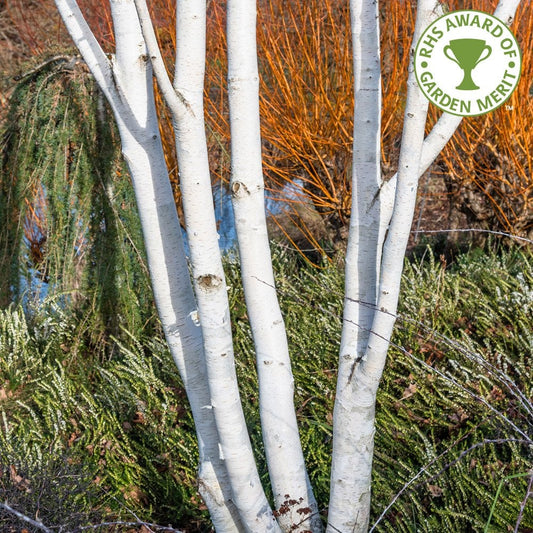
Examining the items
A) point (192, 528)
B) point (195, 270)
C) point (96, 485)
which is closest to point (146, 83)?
point (195, 270)

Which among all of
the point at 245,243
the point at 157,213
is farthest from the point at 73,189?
the point at 245,243

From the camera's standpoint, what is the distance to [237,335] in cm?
323

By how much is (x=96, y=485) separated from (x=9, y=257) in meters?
1.59

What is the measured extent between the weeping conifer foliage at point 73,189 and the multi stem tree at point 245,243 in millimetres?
1490

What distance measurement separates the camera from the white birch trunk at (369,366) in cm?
135

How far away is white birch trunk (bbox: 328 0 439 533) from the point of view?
4.43ft

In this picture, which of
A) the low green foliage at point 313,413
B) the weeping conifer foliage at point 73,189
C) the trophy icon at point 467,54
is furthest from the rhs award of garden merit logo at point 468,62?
the weeping conifer foliage at point 73,189

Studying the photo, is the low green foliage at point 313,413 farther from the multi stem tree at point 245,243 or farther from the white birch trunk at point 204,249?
the white birch trunk at point 204,249

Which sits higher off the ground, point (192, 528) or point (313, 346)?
point (313, 346)

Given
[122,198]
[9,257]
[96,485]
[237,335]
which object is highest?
[122,198]

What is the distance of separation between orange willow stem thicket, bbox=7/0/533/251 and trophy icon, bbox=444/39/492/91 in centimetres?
169

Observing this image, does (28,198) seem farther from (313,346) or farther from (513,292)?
(513,292)

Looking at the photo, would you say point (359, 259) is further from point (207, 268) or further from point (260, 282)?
point (207, 268)

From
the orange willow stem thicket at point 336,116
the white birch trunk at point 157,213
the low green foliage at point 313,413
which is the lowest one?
the low green foliage at point 313,413
